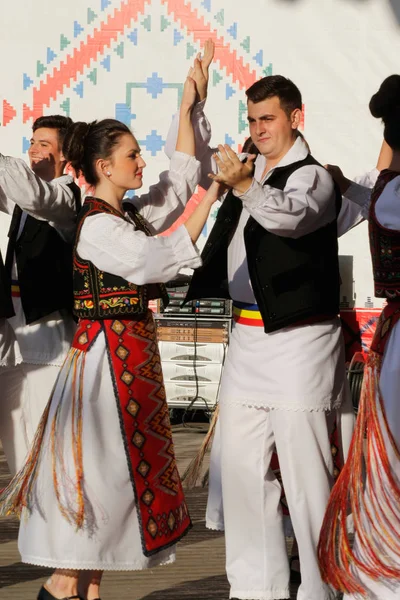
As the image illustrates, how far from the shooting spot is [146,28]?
6.84 m

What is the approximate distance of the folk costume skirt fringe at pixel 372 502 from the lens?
2857mm

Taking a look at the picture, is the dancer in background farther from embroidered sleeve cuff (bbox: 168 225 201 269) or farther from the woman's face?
the woman's face

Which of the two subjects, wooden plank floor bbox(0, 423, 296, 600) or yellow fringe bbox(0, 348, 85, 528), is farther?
wooden plank floor bbox(0, 423, 296, 600)

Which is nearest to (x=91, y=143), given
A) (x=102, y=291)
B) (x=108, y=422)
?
(x=102, y=291)

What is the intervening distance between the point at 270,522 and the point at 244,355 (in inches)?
17.3

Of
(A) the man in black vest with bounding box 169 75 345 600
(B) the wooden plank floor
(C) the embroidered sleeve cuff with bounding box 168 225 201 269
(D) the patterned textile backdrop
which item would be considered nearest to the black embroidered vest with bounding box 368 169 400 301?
(A) the man in black vest with bounding box 169 75 345 600

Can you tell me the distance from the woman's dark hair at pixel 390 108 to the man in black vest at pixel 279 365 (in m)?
0.19

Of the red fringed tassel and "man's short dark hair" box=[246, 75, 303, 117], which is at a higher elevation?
"man's short dark hair" box=[246, 75, 303, 117]

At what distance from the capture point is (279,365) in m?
3.11

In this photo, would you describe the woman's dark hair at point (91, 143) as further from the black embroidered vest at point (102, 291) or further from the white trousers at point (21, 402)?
the white trousers at point (21, 402)

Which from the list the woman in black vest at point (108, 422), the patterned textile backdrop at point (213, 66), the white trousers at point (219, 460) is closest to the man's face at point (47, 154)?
the woman in black vest at point (108, 422)

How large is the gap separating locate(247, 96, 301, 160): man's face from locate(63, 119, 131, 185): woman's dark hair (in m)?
0.34

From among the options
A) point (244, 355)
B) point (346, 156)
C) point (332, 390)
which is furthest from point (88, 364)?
point (346, 156)

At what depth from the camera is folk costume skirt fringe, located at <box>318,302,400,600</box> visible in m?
2.86
